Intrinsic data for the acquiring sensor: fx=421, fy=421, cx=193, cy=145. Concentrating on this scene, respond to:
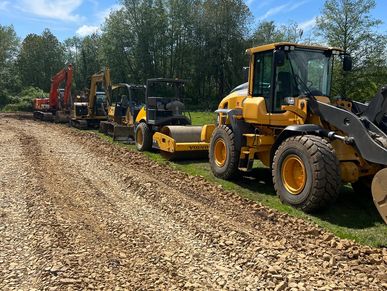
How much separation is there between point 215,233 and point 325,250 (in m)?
1.39

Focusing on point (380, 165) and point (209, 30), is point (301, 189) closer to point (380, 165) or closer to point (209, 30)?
point (380, 165)

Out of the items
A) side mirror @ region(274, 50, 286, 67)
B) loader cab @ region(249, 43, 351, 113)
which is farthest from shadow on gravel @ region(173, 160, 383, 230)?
side mirror @ region(274, 50, 286, 67)

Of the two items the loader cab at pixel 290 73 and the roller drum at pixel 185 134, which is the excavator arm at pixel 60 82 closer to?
the roller drum at pixel 185 134

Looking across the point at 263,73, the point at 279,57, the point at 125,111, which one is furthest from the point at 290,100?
the point at 125,111

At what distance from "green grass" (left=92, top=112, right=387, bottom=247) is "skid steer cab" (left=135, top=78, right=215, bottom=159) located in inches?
60.2

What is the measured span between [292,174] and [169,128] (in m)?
5.35

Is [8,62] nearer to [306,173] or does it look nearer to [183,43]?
[183,43]

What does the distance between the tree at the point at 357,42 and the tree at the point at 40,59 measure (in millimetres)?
35475

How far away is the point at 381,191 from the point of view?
560 centimetres

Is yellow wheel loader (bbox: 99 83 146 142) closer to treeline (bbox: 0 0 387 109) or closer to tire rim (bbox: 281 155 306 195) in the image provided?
tire rim (bbox: 281 155 306 195)

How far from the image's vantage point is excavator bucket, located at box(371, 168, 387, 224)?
18.3 ft

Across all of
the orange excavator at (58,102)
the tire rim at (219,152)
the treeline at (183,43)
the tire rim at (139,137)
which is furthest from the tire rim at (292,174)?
the treeline at (183,43)

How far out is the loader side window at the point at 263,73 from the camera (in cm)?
810

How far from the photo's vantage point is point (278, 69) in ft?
25.8
